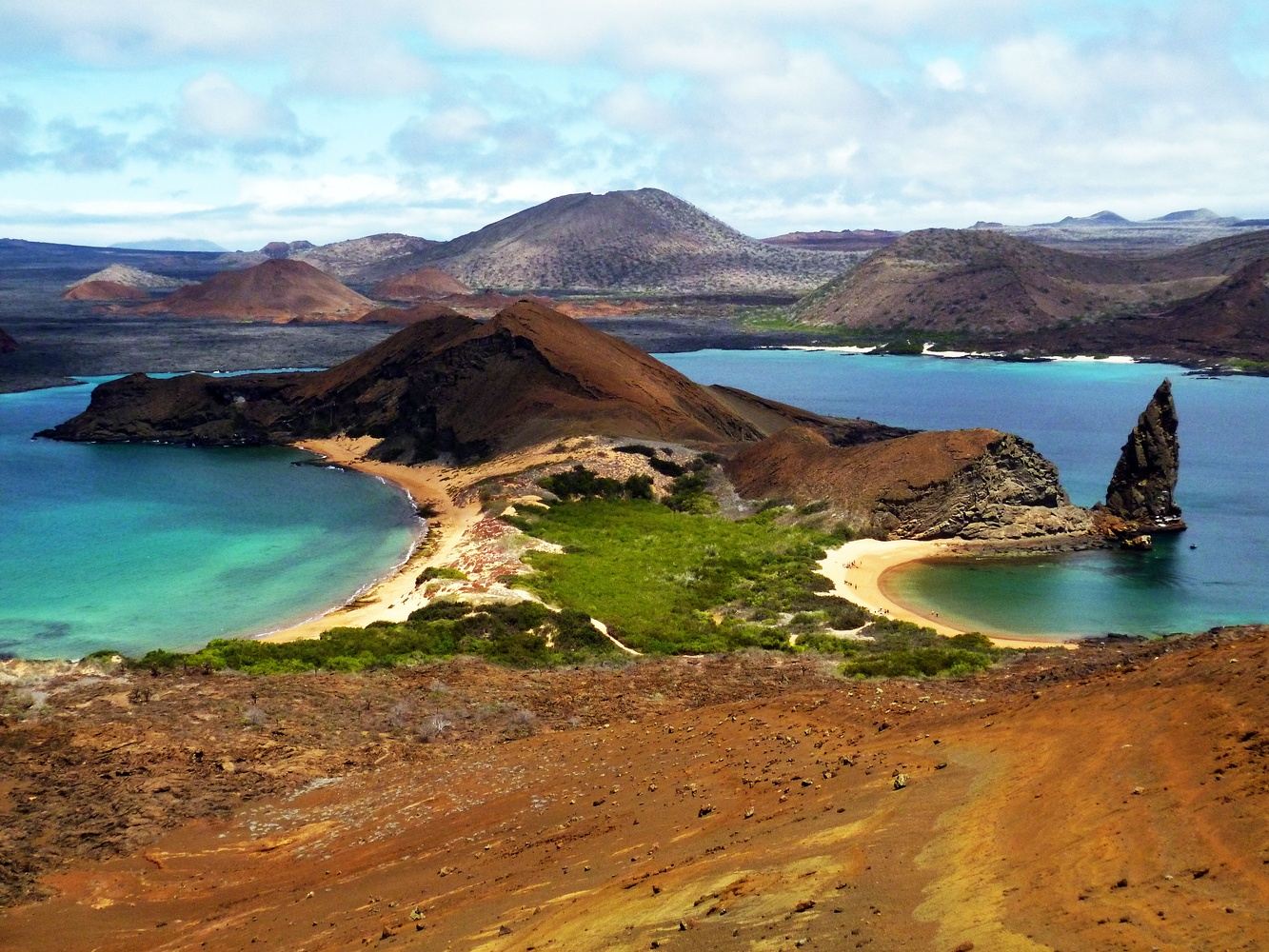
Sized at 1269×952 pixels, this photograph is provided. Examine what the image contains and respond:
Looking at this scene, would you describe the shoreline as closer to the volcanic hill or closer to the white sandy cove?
the white sandy cove

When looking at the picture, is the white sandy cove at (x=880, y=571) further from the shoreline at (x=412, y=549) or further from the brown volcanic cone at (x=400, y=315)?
the brown volcanic cone at (x=400, y=315)

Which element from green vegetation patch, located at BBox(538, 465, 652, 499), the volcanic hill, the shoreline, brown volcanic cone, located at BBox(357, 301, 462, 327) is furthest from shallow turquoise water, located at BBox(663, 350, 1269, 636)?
brown volcanic cone, located at BBox(357, 301, 462, 327)

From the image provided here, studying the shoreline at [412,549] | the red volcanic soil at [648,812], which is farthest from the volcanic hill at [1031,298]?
the red volcanic soil at [648,812]

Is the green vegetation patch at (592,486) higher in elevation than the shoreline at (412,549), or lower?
higher

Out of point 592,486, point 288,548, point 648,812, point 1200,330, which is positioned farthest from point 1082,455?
point 1200,330

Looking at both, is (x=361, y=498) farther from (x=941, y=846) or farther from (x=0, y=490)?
(x=941, y=846)

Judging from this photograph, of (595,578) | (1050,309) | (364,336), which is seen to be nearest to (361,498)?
(595,578)
